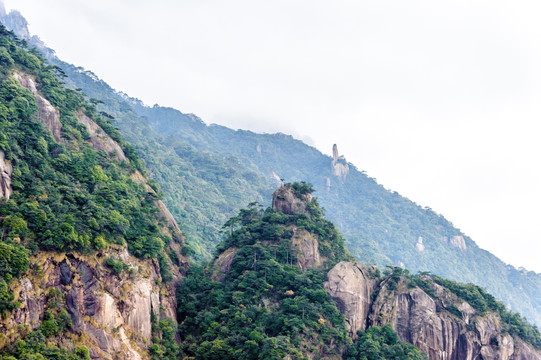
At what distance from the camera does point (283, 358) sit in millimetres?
41875

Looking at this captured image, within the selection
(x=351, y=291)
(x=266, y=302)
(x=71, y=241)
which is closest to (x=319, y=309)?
(x=351, y=291)

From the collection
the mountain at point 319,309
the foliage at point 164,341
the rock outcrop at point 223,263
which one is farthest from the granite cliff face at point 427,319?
the foliage at point 164,341

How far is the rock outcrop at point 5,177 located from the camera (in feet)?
128

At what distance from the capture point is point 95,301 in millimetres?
39188

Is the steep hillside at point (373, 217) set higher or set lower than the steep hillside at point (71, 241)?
higher

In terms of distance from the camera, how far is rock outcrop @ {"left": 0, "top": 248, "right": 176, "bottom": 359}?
34.1m

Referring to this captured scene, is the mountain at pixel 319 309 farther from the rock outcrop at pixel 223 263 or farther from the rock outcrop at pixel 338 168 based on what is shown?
the rock outcrop at pixel 338 168

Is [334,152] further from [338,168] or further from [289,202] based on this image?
[289,202]

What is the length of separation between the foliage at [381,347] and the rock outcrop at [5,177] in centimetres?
3509

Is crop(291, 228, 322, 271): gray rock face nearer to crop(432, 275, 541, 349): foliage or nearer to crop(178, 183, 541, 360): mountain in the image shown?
crop(178, 183, 541, 360): mountain

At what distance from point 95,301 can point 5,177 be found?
523 inches

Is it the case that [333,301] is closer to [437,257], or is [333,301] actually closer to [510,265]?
[437,257]

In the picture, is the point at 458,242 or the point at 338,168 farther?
the point at 338,168

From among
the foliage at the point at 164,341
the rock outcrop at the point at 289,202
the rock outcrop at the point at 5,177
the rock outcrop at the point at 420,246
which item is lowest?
the foliage at the point at 164,341
